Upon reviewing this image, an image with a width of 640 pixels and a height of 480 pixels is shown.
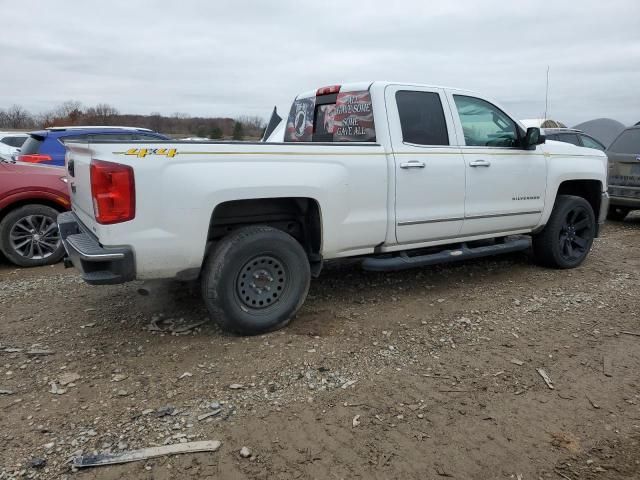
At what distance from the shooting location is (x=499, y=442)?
2.72 metres

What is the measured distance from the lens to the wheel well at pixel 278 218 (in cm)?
390

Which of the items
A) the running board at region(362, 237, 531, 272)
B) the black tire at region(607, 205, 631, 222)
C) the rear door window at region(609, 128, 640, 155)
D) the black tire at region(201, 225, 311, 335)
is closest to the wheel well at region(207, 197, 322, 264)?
the black tire at region(201, 225, 311, 335)

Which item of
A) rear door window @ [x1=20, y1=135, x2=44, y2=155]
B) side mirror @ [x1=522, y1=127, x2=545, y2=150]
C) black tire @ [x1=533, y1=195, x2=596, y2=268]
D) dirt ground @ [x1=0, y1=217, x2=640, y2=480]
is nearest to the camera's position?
dirt ground @ [x1=0, y1=217, x2=640, y2=480]

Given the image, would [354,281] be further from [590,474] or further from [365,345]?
[590,474]

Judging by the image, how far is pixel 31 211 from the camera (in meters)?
6.10

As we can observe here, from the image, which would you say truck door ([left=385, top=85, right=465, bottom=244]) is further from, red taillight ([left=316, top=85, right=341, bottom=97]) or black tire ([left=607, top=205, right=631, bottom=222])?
black tire ([left=607, top=205, right=631, bottom=222])

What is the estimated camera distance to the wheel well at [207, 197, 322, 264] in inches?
153

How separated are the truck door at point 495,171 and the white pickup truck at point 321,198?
0.02 meters

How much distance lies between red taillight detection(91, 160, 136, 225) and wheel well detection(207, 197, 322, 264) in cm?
64

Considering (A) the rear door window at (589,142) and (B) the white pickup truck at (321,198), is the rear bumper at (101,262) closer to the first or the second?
(B) the white pickup truck at (321,198)

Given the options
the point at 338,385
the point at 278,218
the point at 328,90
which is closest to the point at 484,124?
the point at 328,90

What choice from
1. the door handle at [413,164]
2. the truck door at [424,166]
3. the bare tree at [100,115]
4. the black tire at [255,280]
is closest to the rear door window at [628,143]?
the truck door at [424,166]

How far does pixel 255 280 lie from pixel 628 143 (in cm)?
798

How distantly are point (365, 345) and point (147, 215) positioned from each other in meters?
1.82
